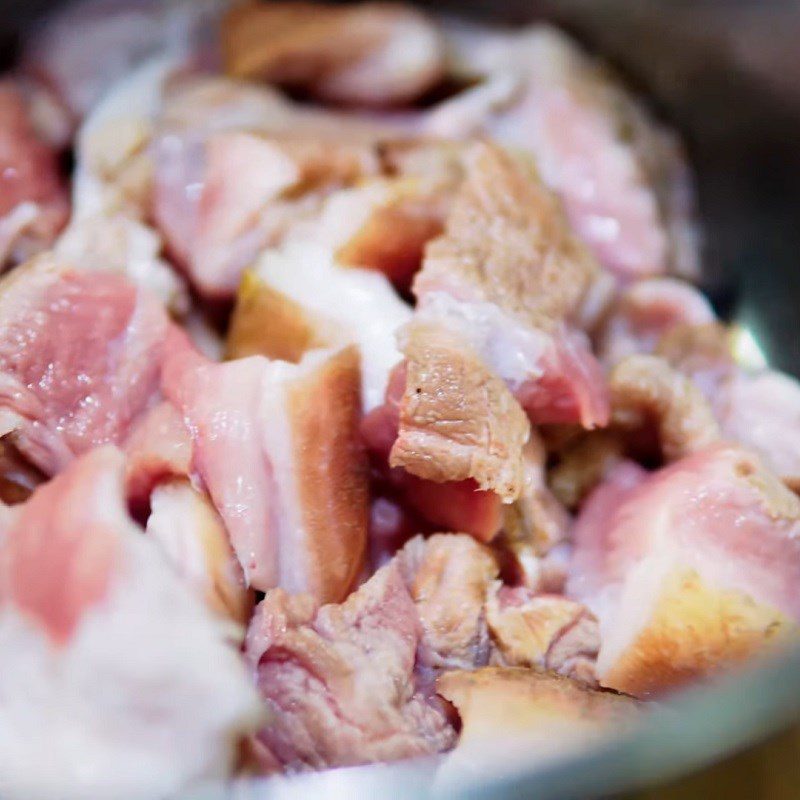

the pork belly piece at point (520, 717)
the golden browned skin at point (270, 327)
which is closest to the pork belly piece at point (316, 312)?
the golden browned skin at point (270, 327)

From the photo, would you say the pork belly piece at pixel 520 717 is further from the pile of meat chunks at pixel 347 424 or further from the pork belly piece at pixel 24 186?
the pork belly piece at pixel 24 186

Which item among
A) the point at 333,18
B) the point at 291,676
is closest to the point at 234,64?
the point at 333,18

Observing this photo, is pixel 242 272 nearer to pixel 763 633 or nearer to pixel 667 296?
pixel 667 296

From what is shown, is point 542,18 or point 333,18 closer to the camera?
point 333,18

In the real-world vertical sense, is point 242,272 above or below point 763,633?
above

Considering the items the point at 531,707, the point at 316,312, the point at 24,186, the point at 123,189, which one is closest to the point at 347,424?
the point at 316,312

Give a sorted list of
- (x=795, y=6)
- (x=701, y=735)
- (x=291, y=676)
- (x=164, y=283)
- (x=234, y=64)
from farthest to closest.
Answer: (x=234, y=64), (x=795, y=6), (x=164, y=283), (x=291, y=676), (x=701, y=735)

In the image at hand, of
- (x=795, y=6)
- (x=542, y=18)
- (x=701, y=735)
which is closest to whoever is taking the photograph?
(x=701, y=735)
